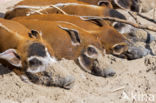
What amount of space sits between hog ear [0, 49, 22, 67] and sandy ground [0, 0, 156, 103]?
12 cm

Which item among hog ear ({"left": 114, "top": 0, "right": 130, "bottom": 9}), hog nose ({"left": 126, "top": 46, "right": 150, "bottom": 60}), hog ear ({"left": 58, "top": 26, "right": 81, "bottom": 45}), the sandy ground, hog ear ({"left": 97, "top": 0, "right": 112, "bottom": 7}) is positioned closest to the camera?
the sandy ground

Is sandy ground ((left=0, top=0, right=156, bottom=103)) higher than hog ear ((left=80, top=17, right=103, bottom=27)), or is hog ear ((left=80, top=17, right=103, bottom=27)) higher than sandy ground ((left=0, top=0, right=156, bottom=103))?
hog ear ((left=80, top=17, right=103, bottom=27))

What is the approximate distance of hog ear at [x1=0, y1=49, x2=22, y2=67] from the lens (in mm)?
3873

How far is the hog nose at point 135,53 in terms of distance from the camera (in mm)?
4715

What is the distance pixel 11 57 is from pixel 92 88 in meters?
0.83

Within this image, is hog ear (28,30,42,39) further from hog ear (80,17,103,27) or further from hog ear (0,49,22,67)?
hog ear (80,17,103,27)

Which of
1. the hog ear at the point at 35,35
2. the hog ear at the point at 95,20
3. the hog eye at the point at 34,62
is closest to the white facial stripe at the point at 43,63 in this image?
the hog eye at the point at 34,62

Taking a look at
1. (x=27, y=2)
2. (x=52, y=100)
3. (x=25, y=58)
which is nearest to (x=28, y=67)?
(x=25, y=58)

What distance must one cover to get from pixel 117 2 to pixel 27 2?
125cm

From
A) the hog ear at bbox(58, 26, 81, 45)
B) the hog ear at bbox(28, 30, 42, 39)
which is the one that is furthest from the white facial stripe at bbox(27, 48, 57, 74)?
the hog ear at bbox(58, 26, 81, 45)

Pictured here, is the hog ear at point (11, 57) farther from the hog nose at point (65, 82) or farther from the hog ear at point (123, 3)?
the hog ear at point (123, 3)

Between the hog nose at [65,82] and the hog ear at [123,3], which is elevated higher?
the hog nose at [65,82]

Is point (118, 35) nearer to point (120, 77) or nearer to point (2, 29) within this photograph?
point (120, 77)

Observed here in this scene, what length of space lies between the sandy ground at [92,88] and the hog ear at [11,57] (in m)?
0.12
